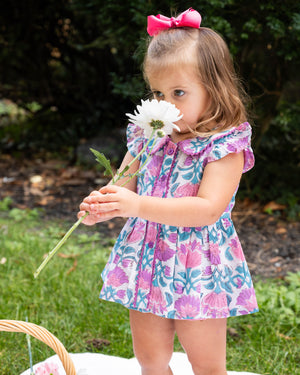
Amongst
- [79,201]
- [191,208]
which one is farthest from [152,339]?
[79,201]

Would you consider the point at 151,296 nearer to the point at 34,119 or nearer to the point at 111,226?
the point at 111,226

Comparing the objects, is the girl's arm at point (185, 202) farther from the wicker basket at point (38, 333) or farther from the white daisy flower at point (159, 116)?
the wicker basket at point (38, 333)

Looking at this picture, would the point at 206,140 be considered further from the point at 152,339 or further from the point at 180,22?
the point at 152,339

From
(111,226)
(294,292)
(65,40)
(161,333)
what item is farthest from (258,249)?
(65,40)

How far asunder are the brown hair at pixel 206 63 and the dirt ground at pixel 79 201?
155cm

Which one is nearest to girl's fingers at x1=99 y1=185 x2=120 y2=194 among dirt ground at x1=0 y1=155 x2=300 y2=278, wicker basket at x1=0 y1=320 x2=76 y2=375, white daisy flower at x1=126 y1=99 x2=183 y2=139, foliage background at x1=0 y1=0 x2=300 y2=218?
white daisy flower at x1=126 y1=99 x2=183 y2=139

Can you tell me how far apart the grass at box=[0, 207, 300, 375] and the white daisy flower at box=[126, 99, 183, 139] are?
4.11ft

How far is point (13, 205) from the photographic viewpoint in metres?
4.18

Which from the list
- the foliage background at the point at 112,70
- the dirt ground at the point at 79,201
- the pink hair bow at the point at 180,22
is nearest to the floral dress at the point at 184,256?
the pink hair bow at the point at 180,22

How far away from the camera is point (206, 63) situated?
5.16 ft

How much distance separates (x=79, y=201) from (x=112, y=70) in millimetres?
1512

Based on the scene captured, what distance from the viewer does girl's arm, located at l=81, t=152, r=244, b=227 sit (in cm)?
142

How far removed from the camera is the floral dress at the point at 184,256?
5.19ft

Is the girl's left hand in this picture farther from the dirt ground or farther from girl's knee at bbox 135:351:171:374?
the dirt ground
